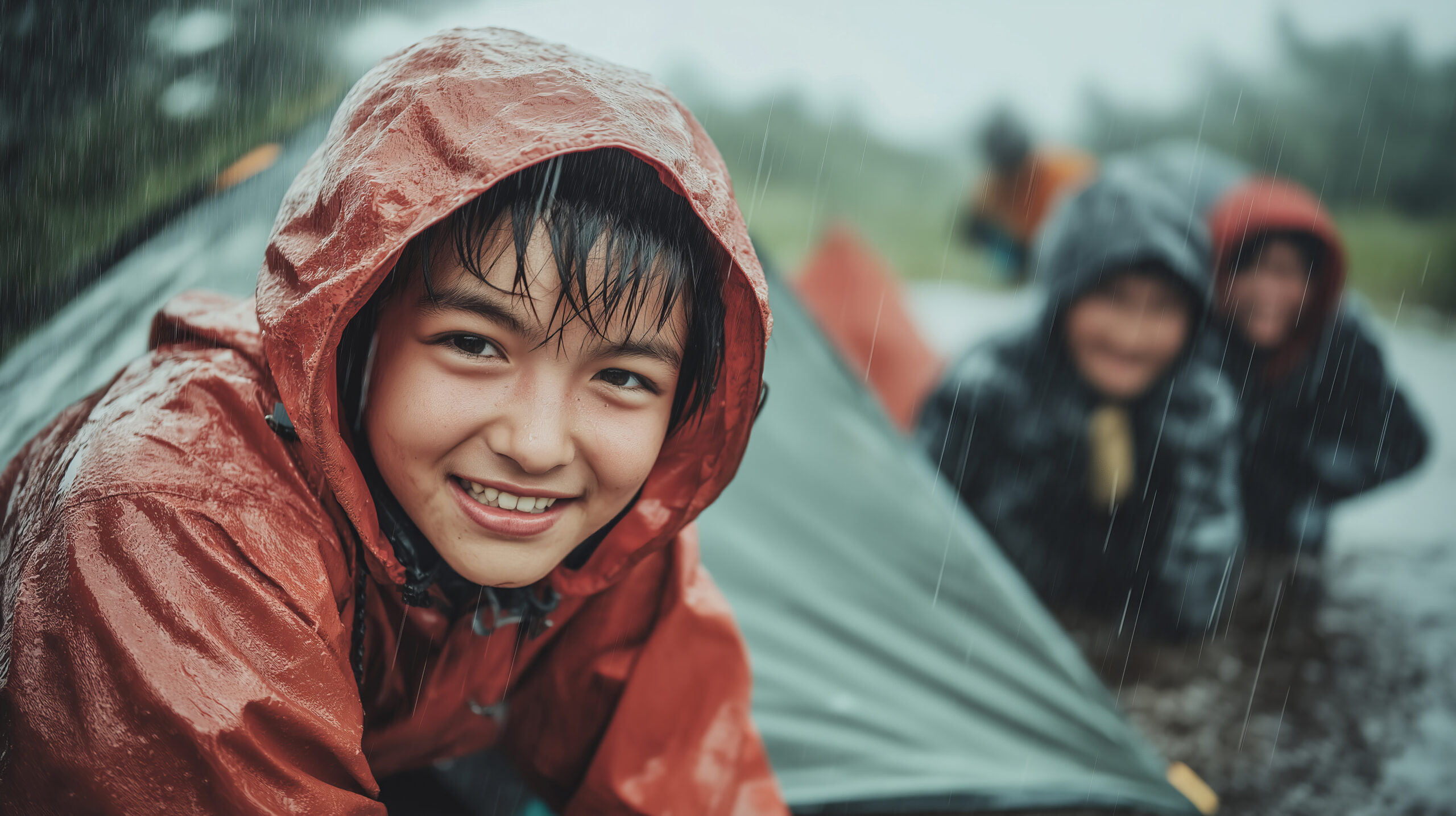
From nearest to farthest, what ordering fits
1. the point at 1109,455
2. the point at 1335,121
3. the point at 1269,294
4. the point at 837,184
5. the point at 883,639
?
the point at 883,639 < the point at 1109,455 < the point at 1269,294 < the point at 1335,121 < the point at 837,184

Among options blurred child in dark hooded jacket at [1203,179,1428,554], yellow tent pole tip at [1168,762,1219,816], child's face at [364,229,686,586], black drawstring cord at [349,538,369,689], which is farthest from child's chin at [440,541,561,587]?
blurred child in dark hooded jacket at [1203,179,1428,554]

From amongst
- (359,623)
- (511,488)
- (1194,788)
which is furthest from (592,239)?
(1194,788)

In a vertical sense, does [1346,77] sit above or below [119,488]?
above

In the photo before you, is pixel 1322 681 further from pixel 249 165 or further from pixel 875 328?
pixel 249 165

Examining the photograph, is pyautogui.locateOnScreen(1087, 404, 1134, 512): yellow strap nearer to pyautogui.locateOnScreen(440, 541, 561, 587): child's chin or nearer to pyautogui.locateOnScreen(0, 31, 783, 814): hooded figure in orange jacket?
pyautogui.locateOnScreen(0, 31, 783, 814): hooded figure in orange jacket

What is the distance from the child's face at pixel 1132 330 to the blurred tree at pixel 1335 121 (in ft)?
25.6

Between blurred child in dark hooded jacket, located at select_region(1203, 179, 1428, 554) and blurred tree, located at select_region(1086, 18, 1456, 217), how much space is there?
23.4 feet

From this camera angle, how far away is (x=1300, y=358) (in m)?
2.61

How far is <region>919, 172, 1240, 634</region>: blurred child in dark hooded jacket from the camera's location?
2223 mm

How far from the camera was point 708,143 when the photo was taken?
898 mm

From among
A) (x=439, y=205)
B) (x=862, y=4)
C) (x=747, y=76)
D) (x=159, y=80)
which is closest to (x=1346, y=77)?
(x=862, y=4)

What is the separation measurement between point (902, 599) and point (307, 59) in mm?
3378

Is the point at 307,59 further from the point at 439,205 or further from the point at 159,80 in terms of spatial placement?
the point at 439,205

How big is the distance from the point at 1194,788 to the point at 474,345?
160cm
